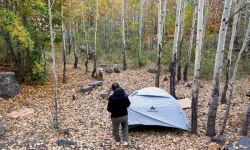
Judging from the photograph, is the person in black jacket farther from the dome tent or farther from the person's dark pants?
the dome tent

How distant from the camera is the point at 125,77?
49.0ft

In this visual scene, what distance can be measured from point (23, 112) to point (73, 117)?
193 cm

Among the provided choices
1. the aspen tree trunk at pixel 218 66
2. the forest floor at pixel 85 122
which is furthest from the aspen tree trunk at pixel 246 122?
the aspen tree trunk at pixel 218 66

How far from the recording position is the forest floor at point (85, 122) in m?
6.49

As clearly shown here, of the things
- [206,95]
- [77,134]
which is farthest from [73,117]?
[206,95]

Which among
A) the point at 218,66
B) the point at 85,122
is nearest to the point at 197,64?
the point at 218,66

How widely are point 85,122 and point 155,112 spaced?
252 cm

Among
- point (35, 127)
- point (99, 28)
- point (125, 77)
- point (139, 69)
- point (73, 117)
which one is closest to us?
point (35, 127)

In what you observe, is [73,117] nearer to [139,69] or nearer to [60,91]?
[60,91]

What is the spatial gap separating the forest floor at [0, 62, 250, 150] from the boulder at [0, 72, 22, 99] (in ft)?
1.16

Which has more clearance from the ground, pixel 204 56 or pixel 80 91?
pixel 204 56

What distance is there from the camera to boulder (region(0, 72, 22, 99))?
10.1 m

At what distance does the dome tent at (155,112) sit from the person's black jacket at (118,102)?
5.06 feet

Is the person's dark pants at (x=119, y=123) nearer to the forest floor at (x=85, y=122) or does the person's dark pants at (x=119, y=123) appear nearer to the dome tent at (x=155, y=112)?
the forest floor at (x=85, y=122)
